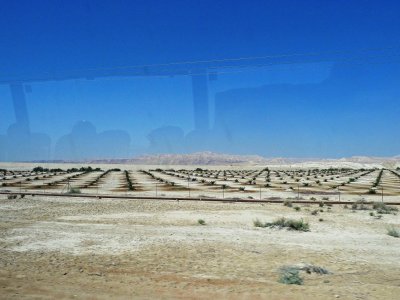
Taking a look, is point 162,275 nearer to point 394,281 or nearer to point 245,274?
point 245,274

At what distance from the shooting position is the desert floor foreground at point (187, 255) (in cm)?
1095

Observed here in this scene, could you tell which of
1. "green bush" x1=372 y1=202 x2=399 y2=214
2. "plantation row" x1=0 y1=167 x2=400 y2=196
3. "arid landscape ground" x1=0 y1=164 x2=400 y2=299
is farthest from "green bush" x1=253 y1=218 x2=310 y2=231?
"plantation row" x1=0 y1=167 x2=400 y2=196

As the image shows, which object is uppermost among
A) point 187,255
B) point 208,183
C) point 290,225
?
point 208,183

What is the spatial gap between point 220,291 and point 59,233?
11201 millimetres

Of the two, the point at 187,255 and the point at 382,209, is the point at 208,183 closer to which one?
the point at 382,209

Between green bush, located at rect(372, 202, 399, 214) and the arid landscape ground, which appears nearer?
the arid landscape ground

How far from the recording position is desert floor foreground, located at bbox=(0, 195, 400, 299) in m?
10.9

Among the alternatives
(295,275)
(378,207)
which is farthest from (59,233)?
(378,207)

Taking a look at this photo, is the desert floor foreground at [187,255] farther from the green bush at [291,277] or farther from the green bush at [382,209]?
the green bush at [382,209]

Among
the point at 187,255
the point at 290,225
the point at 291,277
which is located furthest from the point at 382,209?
the point at 291,277

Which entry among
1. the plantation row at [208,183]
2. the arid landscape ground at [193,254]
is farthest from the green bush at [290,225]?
the plantation row at [208,183]

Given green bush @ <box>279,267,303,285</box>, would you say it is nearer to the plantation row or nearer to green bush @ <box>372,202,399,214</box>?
green bush @ <box>372,202,399,214</box>

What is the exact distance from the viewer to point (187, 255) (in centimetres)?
1564

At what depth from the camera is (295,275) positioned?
480 inches
